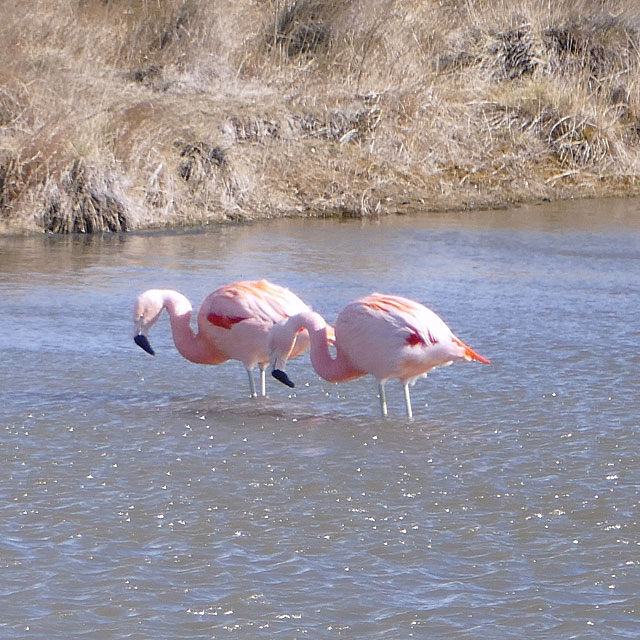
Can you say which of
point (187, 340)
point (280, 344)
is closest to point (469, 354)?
point (280, 344)

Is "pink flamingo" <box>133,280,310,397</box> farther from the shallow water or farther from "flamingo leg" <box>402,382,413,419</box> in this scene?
"flamingo leg" <box>402,382,413,419</box>

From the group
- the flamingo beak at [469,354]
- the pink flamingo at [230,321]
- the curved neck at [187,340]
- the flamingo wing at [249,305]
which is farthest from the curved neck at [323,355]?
the curved neck at [187,340]

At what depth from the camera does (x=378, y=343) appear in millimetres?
4789

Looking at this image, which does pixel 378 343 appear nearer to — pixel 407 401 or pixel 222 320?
pixel 407 401

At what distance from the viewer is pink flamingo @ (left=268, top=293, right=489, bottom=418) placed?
15.7 ft

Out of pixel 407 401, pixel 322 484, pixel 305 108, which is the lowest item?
pixel 322 484

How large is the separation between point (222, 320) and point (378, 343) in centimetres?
75

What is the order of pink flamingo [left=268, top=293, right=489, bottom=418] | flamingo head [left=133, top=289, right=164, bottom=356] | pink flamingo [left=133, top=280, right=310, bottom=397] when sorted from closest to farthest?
1. pink flamingo [left=268, top=293, right=489, bottom=418]
2. pink flamingo [left=133, top=280, right=310, bottom=397]
3. flamingo head [left=133, top=289, right=164, bottom=356]

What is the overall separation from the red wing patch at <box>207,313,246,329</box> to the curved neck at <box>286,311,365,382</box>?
1.20 feet

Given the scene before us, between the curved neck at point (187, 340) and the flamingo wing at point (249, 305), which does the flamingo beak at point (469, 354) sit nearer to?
the flamingo wing at point (249, 305)

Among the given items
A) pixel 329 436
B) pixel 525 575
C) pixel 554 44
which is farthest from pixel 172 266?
pixel 554 44

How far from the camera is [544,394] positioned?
5129 mm

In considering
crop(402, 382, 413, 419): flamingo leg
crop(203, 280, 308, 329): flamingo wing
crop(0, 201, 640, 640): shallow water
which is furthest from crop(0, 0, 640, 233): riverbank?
crop(402, 382, 413, 419): flamingo leg

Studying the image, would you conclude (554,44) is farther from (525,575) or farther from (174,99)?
(525,575)
